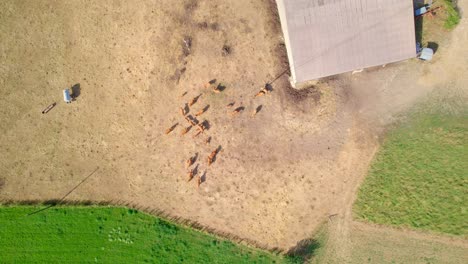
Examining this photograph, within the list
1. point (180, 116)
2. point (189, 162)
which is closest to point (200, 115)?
point (180, 116)

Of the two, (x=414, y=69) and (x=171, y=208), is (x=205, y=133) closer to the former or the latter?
(x=171, y=208)

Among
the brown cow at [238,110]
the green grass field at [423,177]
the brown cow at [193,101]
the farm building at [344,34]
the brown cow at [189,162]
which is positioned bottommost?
the green grass field at [423,177]

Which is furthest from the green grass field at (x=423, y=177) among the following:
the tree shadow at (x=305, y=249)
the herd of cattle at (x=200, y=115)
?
the herd of cattle at (x=200, y=115)

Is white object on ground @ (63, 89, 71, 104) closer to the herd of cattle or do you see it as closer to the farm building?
the herd of cattle

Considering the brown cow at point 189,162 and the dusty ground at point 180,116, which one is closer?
the dusty ground at point 180,116

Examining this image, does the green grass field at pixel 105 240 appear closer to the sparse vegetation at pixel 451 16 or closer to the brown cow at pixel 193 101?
the brown cow at pixel 193 101

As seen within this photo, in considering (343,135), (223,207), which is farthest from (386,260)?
(223,207)

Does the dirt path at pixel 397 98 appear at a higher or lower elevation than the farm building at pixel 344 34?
lower

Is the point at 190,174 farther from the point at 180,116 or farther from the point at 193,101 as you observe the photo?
the point at 193,101

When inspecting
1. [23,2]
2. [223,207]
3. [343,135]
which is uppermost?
[23,2]
